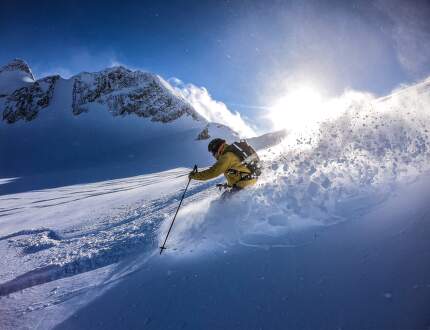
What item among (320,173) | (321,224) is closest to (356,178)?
(320,173)

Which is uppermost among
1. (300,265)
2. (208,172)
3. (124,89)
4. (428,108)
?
(124,89)

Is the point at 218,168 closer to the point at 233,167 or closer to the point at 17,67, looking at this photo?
the point at 233,167

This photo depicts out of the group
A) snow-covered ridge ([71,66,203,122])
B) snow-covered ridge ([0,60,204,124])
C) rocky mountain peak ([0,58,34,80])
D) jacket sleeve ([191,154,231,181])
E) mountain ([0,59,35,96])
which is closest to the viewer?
jacket sleeve ([191,154,231,181])

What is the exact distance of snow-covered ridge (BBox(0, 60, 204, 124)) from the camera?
260 ft

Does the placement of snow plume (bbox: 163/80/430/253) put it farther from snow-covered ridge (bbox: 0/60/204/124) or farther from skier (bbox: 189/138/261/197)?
snow-covered ridge (bbox: 0/60/204/124)

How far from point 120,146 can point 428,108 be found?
2477 inches

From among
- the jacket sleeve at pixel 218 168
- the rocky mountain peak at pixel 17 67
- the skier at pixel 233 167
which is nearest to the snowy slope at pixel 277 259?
the skier at pixel 233 167

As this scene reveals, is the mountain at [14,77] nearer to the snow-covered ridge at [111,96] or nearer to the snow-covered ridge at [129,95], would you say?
the snow-covered ridge at [111,96]

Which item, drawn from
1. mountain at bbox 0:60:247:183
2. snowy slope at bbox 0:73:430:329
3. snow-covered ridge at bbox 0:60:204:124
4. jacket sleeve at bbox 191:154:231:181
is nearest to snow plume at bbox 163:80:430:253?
snowy slope at bbox 0:73:430:329

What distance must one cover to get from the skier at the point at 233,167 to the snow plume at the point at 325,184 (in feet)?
1.11

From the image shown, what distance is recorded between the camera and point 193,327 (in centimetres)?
265

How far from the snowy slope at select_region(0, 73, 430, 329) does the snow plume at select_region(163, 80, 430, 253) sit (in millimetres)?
29

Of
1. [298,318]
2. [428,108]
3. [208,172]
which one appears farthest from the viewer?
[428,108]

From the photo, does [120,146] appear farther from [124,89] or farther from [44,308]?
[44,308]
